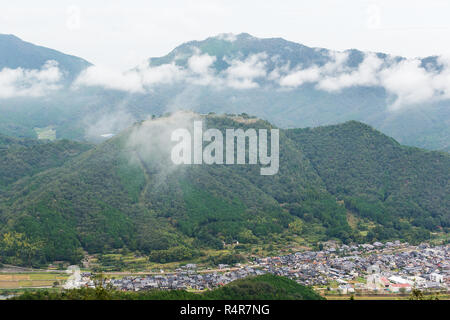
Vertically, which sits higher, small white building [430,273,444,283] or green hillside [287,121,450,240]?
green hillside [287,121,450,240]

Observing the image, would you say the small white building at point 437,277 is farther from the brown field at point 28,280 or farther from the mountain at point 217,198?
the brown field at point 28,280

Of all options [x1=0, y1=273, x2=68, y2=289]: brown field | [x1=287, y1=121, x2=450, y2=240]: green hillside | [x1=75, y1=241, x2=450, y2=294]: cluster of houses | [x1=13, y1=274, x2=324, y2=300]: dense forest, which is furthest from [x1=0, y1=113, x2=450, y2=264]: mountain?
[x1=13, y1=274, x2=324, y2=300]: dense forest

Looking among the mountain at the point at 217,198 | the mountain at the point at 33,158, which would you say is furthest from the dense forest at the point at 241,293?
the mountain at the point at 33,158

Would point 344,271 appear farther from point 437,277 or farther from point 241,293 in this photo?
point 241,293

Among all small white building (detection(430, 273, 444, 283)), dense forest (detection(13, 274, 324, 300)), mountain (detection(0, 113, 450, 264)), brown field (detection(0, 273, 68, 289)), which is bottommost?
brown field (detection(0, 273, 68, 289))

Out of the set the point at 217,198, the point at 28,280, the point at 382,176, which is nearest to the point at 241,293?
the point at 28,280

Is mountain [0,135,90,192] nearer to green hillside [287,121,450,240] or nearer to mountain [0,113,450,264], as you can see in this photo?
mountain [0,113,450,264]
